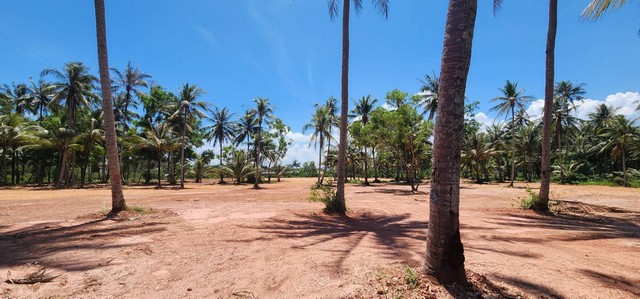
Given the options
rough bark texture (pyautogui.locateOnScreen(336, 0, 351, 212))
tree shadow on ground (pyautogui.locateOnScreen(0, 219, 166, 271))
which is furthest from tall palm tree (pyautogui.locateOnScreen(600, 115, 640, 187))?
tree shadow on ground (pyautogui.locateOnScreen(0, 219, 166, 271))

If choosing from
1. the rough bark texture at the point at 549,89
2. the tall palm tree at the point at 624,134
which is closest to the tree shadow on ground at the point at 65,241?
the rough bark texture at the point at 549,89

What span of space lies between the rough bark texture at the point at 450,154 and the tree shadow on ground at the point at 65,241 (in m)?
5.27

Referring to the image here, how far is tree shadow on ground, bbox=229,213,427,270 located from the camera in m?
5.83

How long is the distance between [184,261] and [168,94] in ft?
154

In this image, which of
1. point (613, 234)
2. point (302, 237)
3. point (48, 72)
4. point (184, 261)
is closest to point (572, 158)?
point (613, 234)

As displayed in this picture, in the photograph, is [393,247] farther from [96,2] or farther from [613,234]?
[96,2]

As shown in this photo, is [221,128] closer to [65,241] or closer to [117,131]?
[117,131]

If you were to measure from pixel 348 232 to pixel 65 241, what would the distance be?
21.3 ft

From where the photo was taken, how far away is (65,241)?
631 centimetres

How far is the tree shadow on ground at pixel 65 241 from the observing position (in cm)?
487

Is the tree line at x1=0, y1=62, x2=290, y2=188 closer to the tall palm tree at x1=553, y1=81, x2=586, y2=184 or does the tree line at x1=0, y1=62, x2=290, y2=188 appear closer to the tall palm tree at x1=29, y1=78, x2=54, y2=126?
the tall palm tree at x1=29, y1=78, x2=54, y2=126

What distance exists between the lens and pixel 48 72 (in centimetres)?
2728

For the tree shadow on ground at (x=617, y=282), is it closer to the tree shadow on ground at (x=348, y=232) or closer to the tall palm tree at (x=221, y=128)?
the tree shadow on ground at (x=348, y=232)

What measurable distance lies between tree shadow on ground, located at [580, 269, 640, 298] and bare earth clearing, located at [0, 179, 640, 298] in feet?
0.06
